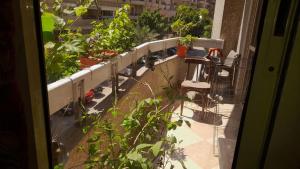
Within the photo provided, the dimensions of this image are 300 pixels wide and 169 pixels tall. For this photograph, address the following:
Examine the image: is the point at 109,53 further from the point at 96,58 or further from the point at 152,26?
the point at 152,26

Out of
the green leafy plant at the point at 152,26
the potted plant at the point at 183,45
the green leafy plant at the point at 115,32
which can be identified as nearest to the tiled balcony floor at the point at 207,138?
the green leafy plant at the point at 115,32

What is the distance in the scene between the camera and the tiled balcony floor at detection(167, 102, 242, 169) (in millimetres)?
2385

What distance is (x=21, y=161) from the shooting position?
0.73m

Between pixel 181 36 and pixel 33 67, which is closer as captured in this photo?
pixel 33 67

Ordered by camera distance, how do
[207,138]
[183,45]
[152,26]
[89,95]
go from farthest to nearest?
[152,26] → [183,45] → [207,138] → [89,95]

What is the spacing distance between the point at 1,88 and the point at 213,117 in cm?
335

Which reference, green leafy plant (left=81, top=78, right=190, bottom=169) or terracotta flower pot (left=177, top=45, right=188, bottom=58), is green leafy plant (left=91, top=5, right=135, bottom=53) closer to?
green leafy plant (left=81, top=78, right=190, bottom=169)

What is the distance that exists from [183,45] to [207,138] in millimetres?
3039

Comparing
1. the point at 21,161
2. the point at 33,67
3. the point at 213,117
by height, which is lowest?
the point at 213,117

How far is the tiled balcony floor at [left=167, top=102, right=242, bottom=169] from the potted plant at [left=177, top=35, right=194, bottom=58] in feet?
6.28

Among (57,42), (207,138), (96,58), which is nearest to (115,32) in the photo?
(96,58)

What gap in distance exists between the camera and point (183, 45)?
5555mm

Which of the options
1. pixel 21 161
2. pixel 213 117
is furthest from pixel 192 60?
pixel 21 161

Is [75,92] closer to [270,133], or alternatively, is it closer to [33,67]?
[33,67]
